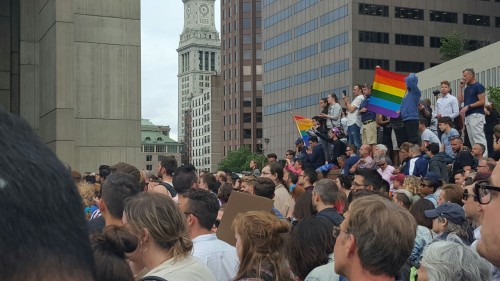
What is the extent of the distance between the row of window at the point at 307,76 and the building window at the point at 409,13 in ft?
28.0

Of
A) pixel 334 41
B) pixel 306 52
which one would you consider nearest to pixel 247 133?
pixel 306 52

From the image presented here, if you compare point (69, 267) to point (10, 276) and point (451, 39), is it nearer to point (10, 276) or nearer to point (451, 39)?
point (10, 276)

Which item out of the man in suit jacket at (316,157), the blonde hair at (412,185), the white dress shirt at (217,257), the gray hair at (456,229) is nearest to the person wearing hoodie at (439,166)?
the blonde hair at (412,185)

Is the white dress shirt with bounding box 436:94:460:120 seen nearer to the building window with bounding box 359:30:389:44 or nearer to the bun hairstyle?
the bun hairstyle

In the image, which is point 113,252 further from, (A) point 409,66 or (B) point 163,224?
(A) point 409,66

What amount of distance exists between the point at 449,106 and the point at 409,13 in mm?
71026

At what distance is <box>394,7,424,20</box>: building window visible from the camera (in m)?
84.2

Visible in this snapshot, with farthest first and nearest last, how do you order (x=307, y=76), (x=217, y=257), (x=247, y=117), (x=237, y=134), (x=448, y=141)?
(x=237, y=134) → (x=247, y=117) → (x=307, y=76) → (x=448, y=141) → (x=217, y=257)

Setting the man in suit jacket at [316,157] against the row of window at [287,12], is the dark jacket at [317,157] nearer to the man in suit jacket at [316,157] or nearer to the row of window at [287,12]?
the man in suit jacket at [316,157]

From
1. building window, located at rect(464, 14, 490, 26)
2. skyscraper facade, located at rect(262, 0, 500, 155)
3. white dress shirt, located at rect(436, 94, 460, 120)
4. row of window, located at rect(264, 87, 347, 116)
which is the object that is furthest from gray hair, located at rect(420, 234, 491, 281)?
building window, located at rect(464, 14, 490, 26)

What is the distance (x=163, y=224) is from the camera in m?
4.33

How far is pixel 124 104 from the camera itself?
17.8 meters

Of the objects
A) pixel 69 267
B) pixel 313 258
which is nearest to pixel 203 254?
Result: pixel 313 258

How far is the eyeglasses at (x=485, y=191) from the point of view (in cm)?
304
